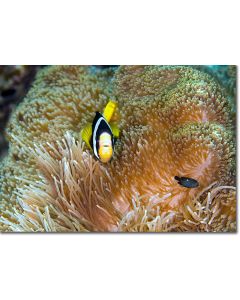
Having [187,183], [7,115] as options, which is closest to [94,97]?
[7,115]

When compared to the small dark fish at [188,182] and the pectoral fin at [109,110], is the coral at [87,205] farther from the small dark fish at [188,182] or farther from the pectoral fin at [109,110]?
the pectoral fin at [109,110]

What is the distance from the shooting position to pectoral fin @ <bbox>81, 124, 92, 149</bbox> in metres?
1.90

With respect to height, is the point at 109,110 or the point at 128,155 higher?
the point at 109,110

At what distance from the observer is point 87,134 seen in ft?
6.30

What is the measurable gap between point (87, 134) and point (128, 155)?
22 centimetres

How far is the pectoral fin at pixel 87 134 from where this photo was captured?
6.23 ft

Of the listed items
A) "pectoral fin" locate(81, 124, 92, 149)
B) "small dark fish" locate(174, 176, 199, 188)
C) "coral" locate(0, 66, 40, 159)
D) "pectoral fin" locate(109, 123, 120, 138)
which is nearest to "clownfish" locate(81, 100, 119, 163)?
"pectoral fin" locate(81, 124, 92, 149)
